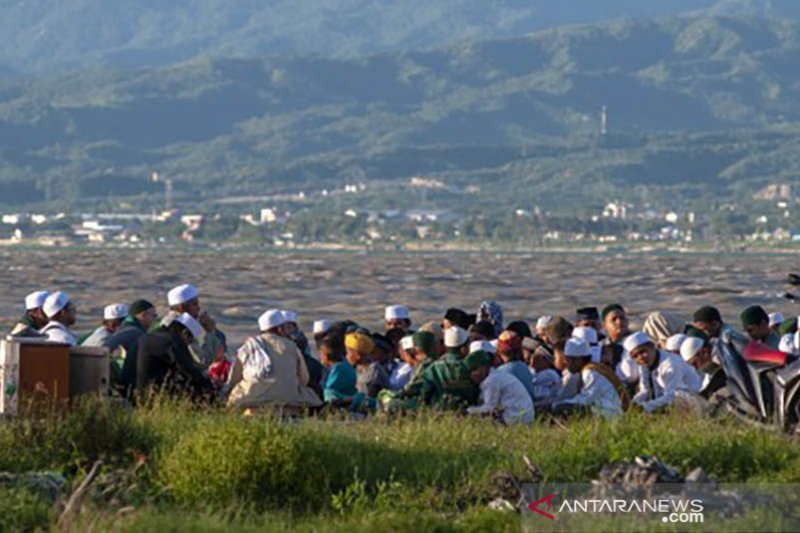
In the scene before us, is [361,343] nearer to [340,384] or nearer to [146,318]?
[340,384]

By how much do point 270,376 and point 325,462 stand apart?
3.14 meters

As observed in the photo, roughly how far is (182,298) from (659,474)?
711 centimetres

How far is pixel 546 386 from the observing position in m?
19.3

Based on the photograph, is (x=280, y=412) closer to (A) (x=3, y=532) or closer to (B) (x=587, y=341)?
(B) (x=587, y=341)

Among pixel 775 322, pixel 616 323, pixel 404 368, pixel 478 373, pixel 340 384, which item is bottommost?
pixel 340 384

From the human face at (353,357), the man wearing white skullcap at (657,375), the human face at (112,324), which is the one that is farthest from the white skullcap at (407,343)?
the human face at (112,324)

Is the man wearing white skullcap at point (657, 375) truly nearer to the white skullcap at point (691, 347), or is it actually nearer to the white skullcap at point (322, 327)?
the white skullcap at point (691, 347)

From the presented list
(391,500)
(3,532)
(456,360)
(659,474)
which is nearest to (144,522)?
(3,532)

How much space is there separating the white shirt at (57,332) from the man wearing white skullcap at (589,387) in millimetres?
4038

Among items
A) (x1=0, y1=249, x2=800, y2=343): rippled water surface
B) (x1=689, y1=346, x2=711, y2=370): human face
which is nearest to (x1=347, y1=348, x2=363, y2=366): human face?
(x1=689, y1=346, x2=711, y2=370): human face

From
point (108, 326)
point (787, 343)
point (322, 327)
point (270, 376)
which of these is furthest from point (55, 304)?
point (787, 343)

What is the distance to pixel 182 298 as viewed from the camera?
20219 millimetres

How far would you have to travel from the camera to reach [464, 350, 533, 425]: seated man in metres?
18.2

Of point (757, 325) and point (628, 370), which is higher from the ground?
point (757, 325)
